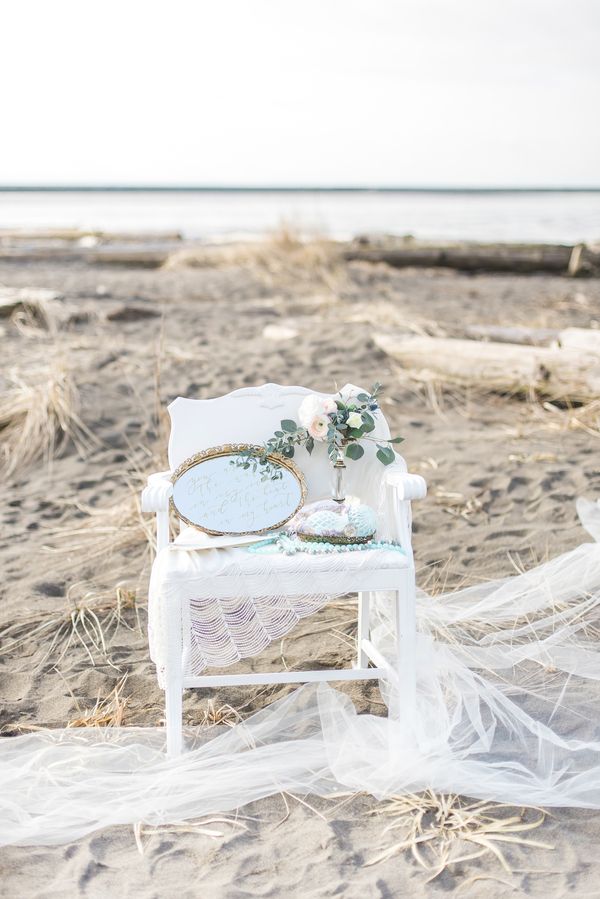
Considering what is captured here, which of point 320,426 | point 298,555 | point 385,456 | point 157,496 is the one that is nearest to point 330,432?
point 320,426

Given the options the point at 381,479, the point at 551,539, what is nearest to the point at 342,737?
the point at 381,479

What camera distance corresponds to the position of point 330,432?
3064 mm

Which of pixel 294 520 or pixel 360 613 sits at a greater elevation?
pixel 294 520

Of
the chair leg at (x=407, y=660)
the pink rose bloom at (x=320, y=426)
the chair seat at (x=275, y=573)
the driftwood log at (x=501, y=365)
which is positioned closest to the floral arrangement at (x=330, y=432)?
the pink rose bloom at (x=320, y=426)

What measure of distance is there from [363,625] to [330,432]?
780 mm

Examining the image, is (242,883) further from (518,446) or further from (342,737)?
(518,446)

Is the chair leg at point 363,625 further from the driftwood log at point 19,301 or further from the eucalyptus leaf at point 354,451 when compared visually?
the driftwood log at point 19,301

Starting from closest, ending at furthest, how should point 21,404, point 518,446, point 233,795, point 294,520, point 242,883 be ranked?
point 242,883 < point 233,795 < point 294,520 < point 518,446 < point 21,404

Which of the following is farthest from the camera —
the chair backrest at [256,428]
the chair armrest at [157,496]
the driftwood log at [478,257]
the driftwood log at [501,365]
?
the driftwood log at [478,257]

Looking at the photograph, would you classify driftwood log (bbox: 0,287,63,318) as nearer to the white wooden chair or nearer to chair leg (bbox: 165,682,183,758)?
the white wooden chair

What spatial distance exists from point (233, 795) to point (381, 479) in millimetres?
1129

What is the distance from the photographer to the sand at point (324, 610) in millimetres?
2344

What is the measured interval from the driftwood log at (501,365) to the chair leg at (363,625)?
3591 millimetres

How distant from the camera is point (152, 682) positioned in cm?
342
